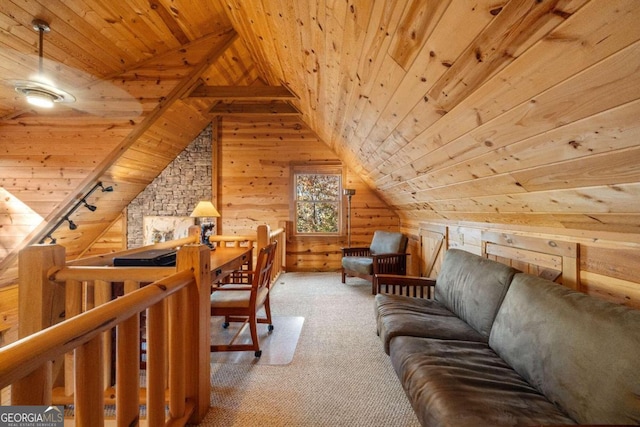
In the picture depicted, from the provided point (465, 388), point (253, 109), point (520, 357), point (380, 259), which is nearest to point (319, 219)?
point (380, 259)

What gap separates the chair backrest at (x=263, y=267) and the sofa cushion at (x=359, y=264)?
5.66 feet

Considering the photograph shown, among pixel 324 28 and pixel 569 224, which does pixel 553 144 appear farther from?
pixel 324 28

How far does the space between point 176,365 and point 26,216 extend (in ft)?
11.7

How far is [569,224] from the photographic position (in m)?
1.75

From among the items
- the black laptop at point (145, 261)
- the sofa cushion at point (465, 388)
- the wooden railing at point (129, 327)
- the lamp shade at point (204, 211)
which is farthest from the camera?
the lamp shade at point (204, 211)

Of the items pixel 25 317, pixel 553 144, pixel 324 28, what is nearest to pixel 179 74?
pixel 324 28

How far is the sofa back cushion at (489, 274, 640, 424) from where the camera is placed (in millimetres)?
974

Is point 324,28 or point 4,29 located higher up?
point 4,29

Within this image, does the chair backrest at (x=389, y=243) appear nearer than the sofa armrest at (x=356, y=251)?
Yes

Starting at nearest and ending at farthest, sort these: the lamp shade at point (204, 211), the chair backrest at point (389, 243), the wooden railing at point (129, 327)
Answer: the wooden railing at point (129, 327) < the lamp shade at point (204, 211) < the chair backrest at point (389, 243)

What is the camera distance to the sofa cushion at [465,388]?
1.07m

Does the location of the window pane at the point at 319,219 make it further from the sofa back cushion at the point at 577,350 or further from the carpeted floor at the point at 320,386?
the sofa back cushion at the point at 577,350

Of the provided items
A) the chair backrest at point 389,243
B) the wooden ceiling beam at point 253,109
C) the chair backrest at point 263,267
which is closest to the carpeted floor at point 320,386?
the chair backrest at point 263,267

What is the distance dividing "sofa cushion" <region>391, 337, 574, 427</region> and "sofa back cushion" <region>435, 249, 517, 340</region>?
0.23 meters
